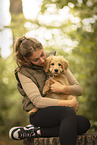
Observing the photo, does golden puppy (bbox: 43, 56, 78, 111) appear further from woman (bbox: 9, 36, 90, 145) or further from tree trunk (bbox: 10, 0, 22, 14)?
tree trunk (bbox: 10, 0, 22, 14)

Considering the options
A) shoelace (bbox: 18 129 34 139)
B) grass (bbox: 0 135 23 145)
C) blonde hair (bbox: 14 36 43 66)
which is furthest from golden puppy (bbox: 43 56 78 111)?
grass (bbox: 0 135 23 145)

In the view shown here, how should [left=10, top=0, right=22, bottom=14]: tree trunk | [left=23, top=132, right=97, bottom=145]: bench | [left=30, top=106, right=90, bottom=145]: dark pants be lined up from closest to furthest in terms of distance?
[left=30, top=106, right=90, bottom=145]: dark pants, [left=23, top=132, right=97, bottom=145]: bench, [left=10, top=0, right=22, bottom=14]: tree trunk

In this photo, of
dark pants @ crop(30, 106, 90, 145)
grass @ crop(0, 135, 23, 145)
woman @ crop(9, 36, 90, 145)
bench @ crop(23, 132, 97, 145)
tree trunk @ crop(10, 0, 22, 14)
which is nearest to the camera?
dark pants @ crop(30, 106, 90, 145)

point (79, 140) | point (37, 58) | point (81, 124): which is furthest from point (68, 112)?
point (37, 58)

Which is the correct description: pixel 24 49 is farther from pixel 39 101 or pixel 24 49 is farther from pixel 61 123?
pixel 61 123

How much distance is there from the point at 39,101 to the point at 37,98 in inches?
1.5

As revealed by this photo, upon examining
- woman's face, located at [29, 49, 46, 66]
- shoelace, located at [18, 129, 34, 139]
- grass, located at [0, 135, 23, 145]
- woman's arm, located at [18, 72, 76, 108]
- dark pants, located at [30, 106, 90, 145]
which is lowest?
grass, located at [0, 135, 23, 145]

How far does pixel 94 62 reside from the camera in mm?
5039

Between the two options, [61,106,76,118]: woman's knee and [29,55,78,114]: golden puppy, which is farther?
[29,55,78,114]: golden puppy

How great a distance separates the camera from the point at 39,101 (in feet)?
8.41

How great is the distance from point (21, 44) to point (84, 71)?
284 cm

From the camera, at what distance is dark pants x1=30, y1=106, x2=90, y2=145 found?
2.43 m

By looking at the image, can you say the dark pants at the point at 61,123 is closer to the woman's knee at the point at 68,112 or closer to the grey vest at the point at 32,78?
the woman's knee at the point at 68,112

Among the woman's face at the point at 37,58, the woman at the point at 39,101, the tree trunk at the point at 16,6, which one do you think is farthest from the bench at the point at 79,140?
the tree trunk at the point at 16,6
